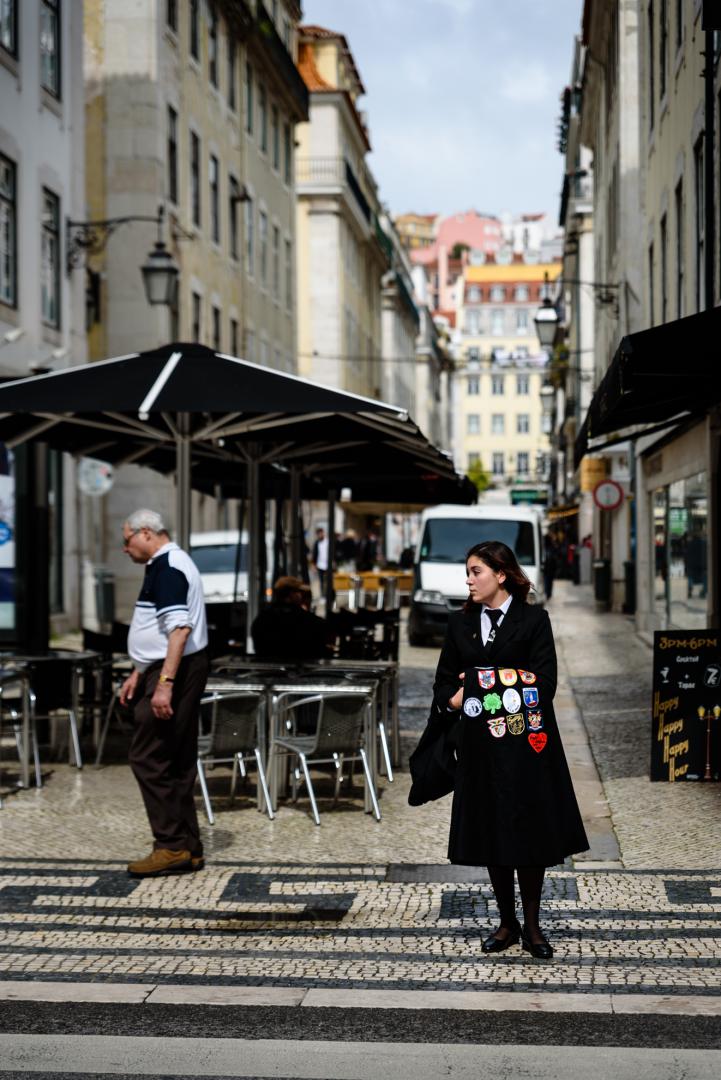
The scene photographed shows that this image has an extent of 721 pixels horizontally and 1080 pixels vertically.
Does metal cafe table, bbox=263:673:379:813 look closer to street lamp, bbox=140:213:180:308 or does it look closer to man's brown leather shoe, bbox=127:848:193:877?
man's brown leather shoe, bbox=127:848:193:877

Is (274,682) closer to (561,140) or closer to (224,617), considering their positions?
(224,617)

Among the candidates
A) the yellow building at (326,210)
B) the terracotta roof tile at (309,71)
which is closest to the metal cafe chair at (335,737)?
the yellow building at (326,210)

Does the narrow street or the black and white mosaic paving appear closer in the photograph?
the narrow street

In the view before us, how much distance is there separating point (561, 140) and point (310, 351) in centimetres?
1283

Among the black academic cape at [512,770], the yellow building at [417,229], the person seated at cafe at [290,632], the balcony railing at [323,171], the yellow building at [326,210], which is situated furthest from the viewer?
the yellow building at [417,229]

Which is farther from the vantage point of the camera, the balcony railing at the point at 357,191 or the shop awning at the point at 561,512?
the balcony railing at the point at 357,191

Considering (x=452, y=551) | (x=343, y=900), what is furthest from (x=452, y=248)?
(x=343, y=900)

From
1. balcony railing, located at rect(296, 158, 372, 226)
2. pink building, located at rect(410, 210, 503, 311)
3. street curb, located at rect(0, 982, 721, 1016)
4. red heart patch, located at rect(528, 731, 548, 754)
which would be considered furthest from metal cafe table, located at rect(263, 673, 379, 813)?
pink building, located at rect(410, 210, 503, 311)

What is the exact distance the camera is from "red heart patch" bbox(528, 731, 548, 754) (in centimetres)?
690

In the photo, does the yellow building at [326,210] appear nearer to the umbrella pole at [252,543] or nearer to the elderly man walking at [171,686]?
the umbrella pole at [252,543]

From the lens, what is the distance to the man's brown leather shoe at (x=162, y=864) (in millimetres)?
8812

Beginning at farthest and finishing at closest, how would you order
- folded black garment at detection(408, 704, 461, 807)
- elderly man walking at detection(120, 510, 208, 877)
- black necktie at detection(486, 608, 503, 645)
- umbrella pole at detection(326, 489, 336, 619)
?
umbrella pole at detection(326, 489, 336, 619), elderly man walking at detection(120, 510, 208, 877), folded black garment at detection(408, 704, 461, 807), black necktie at detection(486, 608, 503, 645)

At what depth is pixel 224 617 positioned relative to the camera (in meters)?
18.5

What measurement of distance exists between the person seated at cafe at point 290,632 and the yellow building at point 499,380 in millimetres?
144466
